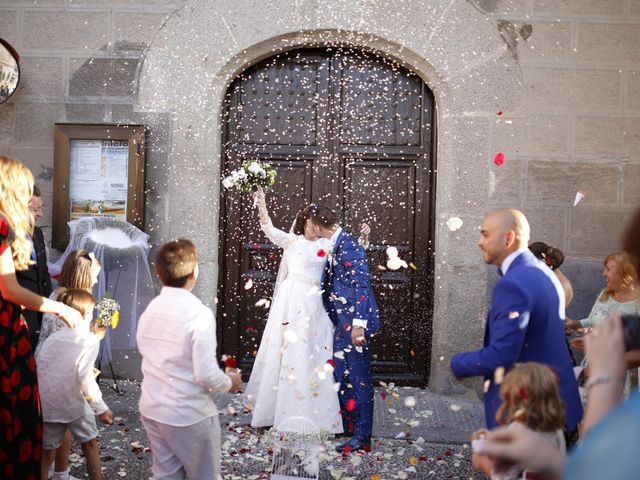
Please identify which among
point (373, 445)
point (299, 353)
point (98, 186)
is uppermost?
point (98, 186)

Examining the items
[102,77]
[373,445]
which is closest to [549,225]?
[373,445]

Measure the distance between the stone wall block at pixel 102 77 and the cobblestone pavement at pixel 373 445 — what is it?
Result: 267cm

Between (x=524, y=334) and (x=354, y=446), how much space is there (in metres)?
2.45

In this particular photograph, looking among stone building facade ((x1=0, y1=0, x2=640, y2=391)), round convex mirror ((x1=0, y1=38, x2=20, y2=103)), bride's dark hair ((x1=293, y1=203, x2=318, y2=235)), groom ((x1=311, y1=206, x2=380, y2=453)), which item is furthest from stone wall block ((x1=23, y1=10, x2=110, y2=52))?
groom ((x1=311, y1=206, x2=380, y2=453))

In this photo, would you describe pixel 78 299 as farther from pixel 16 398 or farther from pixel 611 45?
pixel 611 45

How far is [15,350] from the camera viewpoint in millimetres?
3359

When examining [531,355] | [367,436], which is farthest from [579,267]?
[531,355]

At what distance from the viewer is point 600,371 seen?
1.65m

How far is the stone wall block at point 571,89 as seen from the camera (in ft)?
22.3

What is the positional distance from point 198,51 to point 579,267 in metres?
3.96

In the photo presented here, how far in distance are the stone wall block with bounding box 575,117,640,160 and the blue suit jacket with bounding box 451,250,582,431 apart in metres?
3.69

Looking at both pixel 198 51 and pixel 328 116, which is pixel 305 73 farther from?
pixel 198 51

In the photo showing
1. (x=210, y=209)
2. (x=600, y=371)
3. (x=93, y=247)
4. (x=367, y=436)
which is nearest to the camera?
(x=600, y=371)

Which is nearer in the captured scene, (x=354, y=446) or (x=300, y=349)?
(x=354, y=446)
